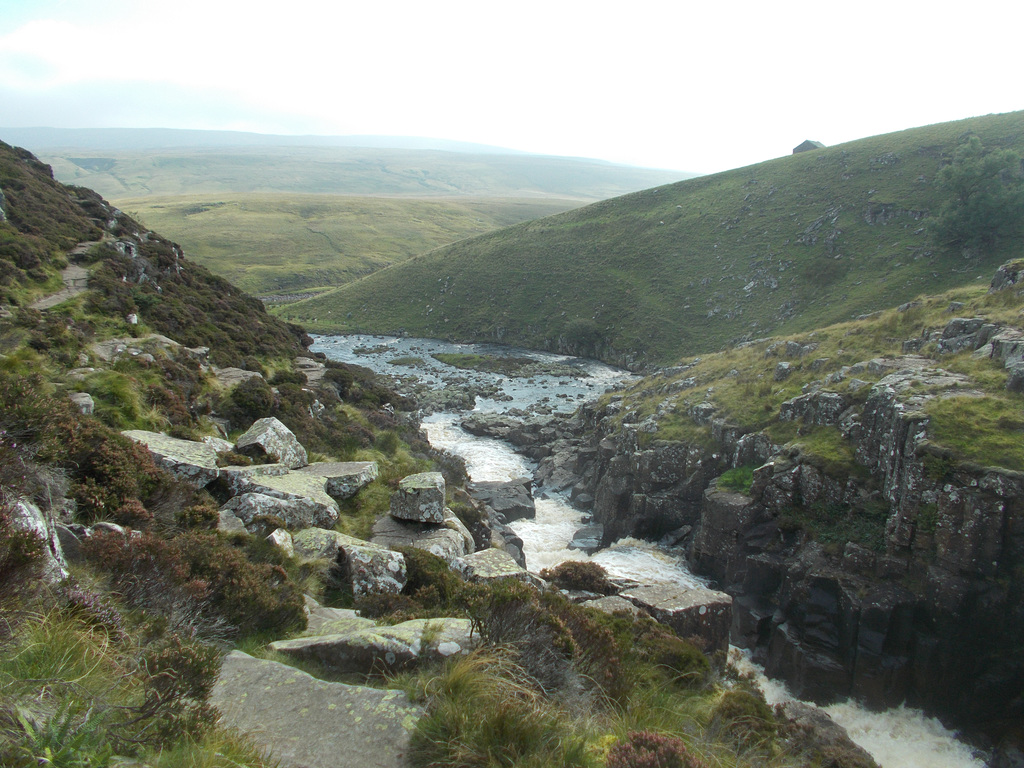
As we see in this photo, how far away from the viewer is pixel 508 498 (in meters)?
31.7

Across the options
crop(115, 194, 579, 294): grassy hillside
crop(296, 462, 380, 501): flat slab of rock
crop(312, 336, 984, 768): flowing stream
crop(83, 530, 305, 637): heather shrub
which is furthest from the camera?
crop(115, 194, 579, 294): grassy hillside

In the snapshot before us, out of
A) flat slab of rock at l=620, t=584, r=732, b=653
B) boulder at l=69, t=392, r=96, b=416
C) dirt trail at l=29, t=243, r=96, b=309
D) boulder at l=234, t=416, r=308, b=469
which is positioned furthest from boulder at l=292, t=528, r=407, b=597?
dirt trail at l=29, t=243, r=96, b=309

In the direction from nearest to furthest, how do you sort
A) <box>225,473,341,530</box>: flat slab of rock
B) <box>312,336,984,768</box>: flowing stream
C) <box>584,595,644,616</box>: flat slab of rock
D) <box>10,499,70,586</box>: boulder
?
<box>10,499,70,586</box>: boulder < <box>225,473,341,530</box>: flat slab of rock < <box>584,595,644,616</box>: flat slab of rock < <box>312,336,984,768</box>: flowing stream

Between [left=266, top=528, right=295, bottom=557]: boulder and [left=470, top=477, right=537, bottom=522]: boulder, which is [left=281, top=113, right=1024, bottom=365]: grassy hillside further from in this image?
[left=266, top=528, right=295, bottom=557]: boulder

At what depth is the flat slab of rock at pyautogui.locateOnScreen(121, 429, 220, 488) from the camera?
12141 millimetres

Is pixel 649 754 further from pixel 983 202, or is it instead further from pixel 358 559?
pixel 983 202

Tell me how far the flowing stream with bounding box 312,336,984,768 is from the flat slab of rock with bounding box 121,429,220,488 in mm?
13296

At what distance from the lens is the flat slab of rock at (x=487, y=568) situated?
12.3 m

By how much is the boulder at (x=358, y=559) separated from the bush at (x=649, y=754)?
6264 mm

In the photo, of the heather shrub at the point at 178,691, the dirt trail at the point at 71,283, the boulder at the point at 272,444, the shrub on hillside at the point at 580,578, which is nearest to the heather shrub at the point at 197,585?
the heather shrub at the point at 178,691

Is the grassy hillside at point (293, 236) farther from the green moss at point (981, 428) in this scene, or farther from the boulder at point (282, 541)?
the green moss at point (981, 428)

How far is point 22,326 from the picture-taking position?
1703cm

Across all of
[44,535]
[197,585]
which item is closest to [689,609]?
[197,585]

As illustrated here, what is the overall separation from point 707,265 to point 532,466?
174ft
